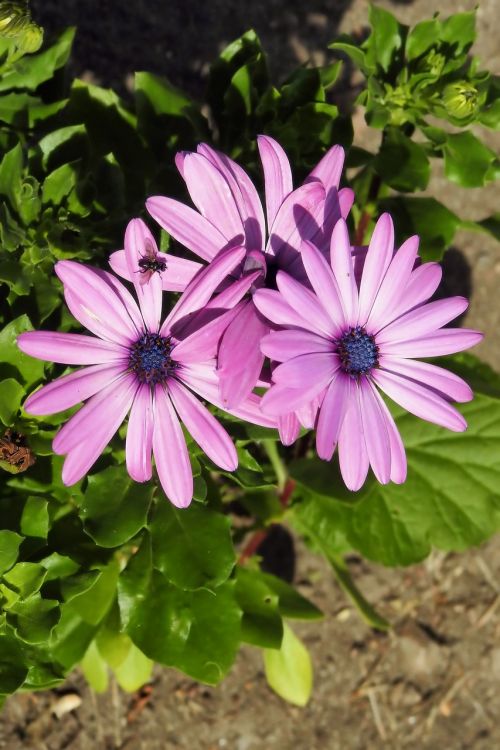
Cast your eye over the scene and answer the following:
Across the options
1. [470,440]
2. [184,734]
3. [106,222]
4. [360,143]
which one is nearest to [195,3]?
[360,143]

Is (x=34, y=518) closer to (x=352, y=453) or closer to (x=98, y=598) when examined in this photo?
(x=98, y=598)

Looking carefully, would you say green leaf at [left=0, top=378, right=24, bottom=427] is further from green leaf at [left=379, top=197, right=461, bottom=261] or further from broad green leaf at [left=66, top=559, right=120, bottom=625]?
green leaf at [left=379, top=197, right=461, bottom=261]

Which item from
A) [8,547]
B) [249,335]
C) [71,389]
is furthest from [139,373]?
[8,547]

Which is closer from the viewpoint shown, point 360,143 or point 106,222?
point 106,222

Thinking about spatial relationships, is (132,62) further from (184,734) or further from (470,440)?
(184,734)

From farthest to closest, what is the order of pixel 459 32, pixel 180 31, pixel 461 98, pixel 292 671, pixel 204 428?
pixel 180 31 < pixel 292 671 < pixel 459 32 < pixel 461 98 < pixel 204 428

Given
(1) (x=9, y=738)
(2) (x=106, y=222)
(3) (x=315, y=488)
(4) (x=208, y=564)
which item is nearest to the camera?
(4) (x=208, y=564)
